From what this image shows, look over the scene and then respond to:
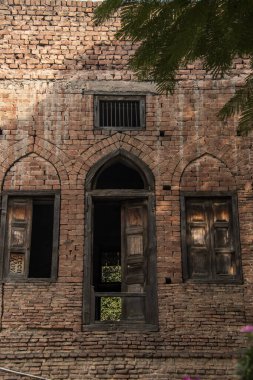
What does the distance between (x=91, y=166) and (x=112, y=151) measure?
1.40 ft

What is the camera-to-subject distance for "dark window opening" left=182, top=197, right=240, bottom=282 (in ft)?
32.3

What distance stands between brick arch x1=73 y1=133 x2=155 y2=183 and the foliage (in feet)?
10.8

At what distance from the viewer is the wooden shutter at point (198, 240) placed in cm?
986

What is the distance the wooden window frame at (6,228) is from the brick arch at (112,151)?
588 millimetres

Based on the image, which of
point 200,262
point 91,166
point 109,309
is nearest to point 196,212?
point 200,262

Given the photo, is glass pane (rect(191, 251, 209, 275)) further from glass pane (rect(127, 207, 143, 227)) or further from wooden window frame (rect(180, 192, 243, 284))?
glass pane (rect(127, 207, 143, 227))

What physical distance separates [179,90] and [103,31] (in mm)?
1696

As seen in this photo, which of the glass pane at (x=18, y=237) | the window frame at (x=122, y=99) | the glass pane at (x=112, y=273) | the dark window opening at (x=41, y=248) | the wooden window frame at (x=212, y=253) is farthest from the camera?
the glass pane at (x=112, y=273)

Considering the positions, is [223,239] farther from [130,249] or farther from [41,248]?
[41,248]

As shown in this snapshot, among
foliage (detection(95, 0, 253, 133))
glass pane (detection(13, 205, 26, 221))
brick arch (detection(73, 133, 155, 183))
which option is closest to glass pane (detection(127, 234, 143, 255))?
brick arch (detection(73, 133, 155, 183))

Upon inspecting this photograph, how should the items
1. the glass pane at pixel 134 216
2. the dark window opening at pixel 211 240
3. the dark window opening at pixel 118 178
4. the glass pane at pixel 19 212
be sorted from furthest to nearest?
the dark window opening at pixel 118 178, the glass pane at pixel 134 216, the glass pane at pixel 19 212, the dark window opening at pixel 211 240

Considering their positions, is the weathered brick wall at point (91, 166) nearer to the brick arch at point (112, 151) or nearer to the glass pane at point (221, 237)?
the brick arch at point (112, 151)

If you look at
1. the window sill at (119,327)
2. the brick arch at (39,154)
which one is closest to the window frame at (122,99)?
the brick arch at (39,154)

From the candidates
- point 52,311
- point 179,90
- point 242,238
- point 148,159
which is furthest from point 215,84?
point 52,311
